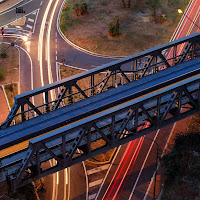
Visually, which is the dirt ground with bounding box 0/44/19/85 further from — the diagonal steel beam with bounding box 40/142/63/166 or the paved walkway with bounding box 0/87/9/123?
the diagonal steel beam with bounding box 40/142/63/166

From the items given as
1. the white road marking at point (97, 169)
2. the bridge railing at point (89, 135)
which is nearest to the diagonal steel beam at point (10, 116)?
the bridge railing at point (89, 135)

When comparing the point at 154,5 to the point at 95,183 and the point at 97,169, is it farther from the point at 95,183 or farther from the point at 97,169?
the point at 95,183

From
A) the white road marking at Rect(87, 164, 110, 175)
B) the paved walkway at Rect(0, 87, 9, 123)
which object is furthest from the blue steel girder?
the paved walkway at Rect(0, 87, 9, 123)

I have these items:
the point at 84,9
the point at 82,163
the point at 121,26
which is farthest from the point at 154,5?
the point at 82,163

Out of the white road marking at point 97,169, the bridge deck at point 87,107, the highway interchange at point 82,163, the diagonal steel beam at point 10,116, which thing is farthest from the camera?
the white road marking at point 97,169

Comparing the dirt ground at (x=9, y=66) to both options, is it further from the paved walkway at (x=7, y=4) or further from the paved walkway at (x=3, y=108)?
the paved walkway at (x=7, y=4)

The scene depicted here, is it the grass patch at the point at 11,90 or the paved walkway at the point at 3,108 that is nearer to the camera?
the paved walkway at the point at 3,108

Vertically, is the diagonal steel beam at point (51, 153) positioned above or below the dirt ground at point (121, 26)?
above
